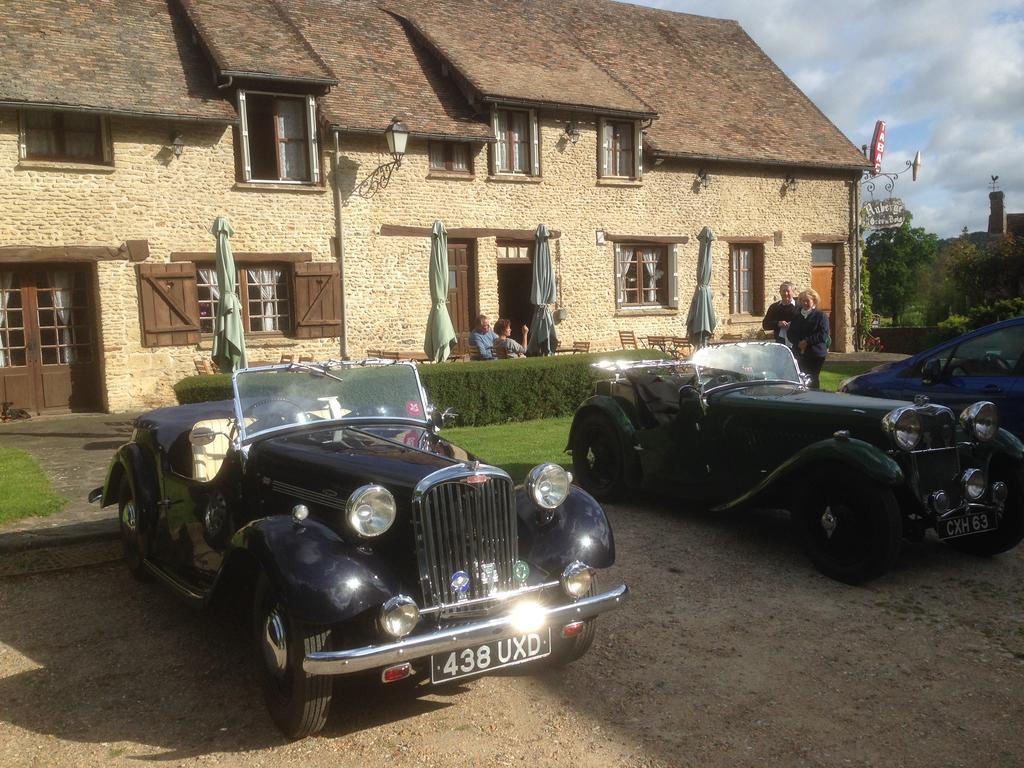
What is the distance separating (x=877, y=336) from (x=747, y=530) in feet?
65.8

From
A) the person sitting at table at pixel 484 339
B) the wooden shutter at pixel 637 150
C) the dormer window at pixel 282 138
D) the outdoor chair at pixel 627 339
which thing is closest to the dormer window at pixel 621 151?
the wooden shutter at pixel 637 150

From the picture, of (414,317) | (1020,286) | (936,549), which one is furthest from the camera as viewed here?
(1020,286)

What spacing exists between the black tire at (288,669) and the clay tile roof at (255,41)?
Answer: 1341cm

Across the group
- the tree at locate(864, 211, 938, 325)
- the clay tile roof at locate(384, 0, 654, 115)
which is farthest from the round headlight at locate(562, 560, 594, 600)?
the tree at locate(864, 211, 938, 325)

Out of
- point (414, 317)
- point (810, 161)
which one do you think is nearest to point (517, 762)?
point (414, 317)

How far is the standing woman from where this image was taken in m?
9.83

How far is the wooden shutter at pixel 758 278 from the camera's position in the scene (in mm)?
22391

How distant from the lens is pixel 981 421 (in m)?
5.94

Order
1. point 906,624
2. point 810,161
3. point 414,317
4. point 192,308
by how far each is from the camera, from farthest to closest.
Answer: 1. point 810,161
2. point 414,317
3. point 192,308
4. point 906,624

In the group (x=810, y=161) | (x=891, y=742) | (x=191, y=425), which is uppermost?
(x=810, y=161)

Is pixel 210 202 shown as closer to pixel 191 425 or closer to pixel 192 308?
pixel 192 308

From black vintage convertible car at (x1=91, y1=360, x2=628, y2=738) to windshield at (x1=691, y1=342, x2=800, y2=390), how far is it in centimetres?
270

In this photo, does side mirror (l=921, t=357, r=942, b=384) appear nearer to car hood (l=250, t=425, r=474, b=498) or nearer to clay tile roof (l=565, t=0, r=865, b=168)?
car hood (l=250, t=425, r=474, b=498)

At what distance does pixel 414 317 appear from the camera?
58.6ft
